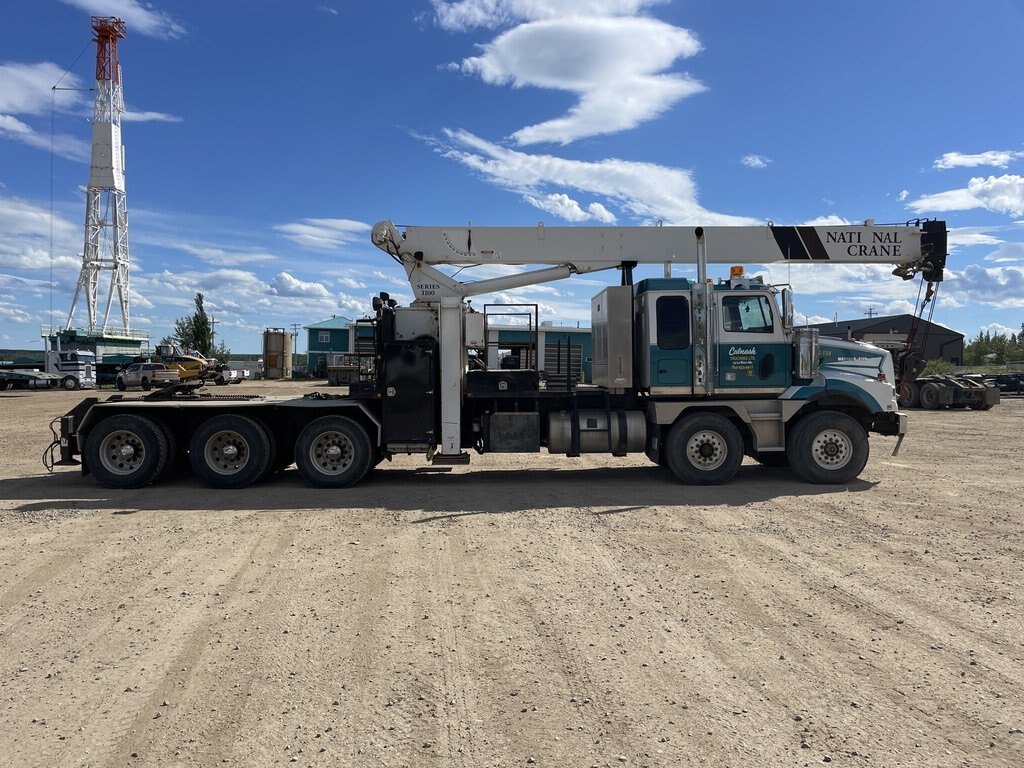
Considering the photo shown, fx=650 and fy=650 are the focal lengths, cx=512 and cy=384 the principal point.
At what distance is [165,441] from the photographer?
9.90m

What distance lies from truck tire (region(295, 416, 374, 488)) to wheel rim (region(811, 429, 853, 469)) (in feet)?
22.6

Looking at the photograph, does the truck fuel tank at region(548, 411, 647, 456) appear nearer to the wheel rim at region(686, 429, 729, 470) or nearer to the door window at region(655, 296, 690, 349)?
the wheel rim at region(686, 429, 729, 470)

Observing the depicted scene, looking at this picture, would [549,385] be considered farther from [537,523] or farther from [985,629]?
[985,629]

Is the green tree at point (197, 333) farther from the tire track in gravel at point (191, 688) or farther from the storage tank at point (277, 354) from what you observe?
the tire track in gravel at point (191, 688)

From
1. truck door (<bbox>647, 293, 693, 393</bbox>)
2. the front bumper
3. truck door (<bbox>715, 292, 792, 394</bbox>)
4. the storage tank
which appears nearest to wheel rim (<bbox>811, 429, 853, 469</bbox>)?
the front bumper

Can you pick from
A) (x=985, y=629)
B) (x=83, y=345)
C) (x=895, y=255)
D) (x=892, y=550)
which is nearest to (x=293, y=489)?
(x=892, y=550)

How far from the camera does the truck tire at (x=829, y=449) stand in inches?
395

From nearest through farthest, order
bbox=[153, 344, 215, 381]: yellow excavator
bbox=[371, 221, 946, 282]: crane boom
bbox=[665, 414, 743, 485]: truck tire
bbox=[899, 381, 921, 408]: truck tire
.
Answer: bbox=[665, 414, 743, 485]: truck tire < bbox=[371, 221, 946, 282]: crane boom < bbox=[899, 381, 921, 408]: truck tire < bbox=[153, 344, 215, 381]: yellow excavator

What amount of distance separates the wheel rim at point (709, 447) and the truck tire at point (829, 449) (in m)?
1.13

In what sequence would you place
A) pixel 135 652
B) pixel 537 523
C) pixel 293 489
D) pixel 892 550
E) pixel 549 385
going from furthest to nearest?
pixel 549 385, pixel 293 489, pixel 537 523, pixel 892 550, pixel 135 652

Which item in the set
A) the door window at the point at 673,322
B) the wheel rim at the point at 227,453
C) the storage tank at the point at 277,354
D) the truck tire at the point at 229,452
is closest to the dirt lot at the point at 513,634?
the truck tire at the point at 229,452

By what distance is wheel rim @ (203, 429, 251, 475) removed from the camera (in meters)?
9.83

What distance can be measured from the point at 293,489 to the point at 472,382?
10.4 ft

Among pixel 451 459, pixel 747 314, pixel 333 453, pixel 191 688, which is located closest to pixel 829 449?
pixel 747 314
